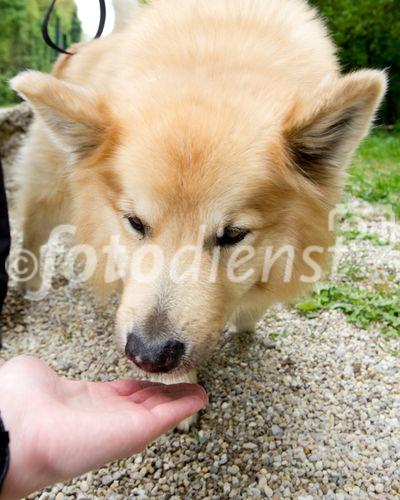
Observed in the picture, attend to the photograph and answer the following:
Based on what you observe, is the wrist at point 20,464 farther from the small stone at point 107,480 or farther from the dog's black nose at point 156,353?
the small stone at point 107,480

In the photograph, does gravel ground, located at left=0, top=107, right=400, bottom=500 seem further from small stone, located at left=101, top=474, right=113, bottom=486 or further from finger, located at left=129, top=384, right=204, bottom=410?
finger, located at left=129, top=384, right=204, bottom=410

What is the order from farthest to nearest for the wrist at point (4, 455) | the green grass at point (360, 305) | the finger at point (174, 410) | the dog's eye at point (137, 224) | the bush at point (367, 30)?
the bush at point (367, 30)
the green grass at point (360, 305)
the dog's eye at point (137, 224)
the finger at point (174, 410)
the wrist at point (4, 455)

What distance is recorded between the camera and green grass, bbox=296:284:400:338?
3632 millimetres

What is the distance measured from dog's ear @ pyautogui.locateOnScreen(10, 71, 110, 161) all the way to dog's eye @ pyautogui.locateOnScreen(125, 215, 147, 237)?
0.42m

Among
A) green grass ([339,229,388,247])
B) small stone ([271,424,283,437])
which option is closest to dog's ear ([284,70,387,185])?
small stone ([271,424,283,437])

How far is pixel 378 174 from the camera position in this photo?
7367mm

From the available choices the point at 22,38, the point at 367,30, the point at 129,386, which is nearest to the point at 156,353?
the point at 129,386

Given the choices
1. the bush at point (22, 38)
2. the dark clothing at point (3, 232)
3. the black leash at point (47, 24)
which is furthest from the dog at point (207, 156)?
the bush at point (22, 38)

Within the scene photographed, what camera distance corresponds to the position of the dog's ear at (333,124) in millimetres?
1853

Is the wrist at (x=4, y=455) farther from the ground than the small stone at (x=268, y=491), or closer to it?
farther from the ground

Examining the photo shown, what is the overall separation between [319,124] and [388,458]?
1.77m

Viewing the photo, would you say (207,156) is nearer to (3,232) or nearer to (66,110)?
(66,110)

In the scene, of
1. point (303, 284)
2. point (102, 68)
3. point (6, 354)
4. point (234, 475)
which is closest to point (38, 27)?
point (102, 68)

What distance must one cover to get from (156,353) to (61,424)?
1.38 feet
